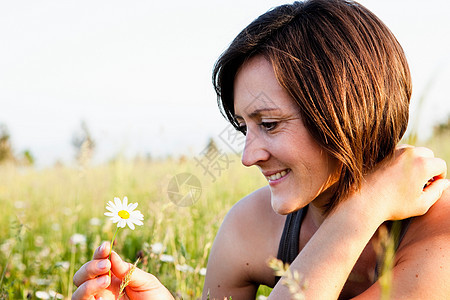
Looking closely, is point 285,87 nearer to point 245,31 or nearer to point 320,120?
point 320,120

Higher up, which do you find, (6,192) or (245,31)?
(245,31)

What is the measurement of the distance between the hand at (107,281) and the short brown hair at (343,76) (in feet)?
2.37

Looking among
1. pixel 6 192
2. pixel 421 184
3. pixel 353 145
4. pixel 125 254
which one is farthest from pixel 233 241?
pixel 6 192

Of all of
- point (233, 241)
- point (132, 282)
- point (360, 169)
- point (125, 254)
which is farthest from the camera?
point (125, 254)

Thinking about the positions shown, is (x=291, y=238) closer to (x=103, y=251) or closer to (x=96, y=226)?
(x=103, y=251)

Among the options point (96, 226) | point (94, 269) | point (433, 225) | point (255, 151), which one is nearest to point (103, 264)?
point (94, 269)

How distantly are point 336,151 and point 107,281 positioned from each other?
88 centimetres

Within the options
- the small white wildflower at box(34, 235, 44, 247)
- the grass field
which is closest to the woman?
the grass field

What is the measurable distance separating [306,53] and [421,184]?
1.99 feet

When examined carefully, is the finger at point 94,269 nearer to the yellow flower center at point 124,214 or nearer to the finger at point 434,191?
the yellow flower center at point 124,214

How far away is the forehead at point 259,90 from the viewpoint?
172 centimetres

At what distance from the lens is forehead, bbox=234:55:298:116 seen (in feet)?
5.64

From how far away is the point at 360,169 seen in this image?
5.59ft

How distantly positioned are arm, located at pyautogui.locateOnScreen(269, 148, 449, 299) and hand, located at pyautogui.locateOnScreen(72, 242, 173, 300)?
428 millimetres
